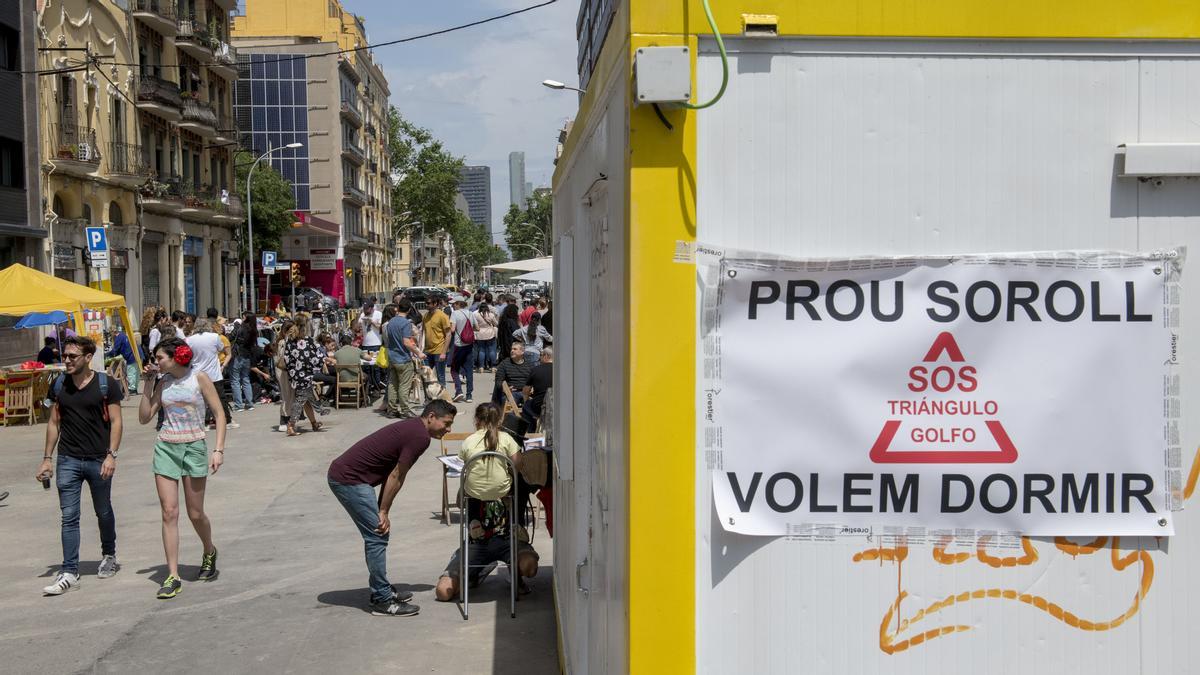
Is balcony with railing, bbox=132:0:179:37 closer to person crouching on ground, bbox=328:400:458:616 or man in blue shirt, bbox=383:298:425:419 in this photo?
man in blue shirt, bbox=383:298:425:419

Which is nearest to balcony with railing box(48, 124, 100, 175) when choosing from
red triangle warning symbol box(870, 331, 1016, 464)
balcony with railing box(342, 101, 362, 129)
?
red triangle warning symbol box(870, 331, 1016, 464)

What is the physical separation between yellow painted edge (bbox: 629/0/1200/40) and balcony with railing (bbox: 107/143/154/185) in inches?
1440

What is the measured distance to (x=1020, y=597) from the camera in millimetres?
2822

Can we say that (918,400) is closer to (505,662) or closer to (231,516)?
(505,662)

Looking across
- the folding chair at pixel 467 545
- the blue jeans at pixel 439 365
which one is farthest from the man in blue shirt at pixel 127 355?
the folding chair at pixel 467 545

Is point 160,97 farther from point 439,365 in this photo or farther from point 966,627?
point 966,627

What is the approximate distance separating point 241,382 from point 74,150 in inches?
671

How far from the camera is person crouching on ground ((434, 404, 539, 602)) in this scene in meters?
7.59

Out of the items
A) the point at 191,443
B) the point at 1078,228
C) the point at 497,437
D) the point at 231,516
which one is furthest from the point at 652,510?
the point at 231,516

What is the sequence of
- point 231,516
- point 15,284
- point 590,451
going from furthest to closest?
point 15,284
point 231,516
point 590,451

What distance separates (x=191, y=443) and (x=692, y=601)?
6.01 m

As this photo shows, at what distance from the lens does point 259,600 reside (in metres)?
7.87

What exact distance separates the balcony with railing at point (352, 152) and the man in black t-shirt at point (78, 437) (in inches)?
2855

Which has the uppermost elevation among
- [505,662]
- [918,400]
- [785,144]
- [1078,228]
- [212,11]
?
→ [212,11]
